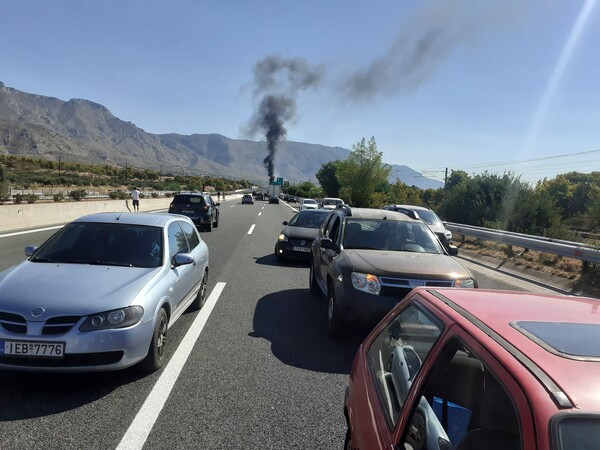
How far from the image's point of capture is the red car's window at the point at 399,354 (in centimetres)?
209

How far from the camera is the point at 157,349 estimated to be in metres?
4.61

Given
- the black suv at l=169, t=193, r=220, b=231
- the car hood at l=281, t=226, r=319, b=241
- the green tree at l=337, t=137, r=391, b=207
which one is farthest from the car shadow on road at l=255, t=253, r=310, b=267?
the green tree at l=337, t=137, r=391, b=207

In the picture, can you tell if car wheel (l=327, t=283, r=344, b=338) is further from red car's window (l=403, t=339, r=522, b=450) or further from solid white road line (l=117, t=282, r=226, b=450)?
red car's window (l=403, t=339, r=522, b=450)

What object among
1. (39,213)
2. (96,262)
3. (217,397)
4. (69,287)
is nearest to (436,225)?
(96,262)

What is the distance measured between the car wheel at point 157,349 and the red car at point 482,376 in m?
2.45

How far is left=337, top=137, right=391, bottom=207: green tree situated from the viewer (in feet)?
199

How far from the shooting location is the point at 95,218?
6.01m

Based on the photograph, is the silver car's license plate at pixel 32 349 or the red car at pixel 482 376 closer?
the red car at pixel 482 376

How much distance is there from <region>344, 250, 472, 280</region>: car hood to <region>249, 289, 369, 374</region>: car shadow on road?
77 cm

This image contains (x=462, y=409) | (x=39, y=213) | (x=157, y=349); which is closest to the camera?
(x=462, y=409)

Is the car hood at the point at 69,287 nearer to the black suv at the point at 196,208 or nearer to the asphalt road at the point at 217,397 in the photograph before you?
the asphalt road at the point at 217,397

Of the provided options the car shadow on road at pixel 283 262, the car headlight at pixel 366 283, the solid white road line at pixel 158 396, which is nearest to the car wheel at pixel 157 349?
the solid white road line at pixel 158 396

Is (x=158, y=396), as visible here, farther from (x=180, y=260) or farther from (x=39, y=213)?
(x=39, y=213)

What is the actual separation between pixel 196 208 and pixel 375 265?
15984 mm
